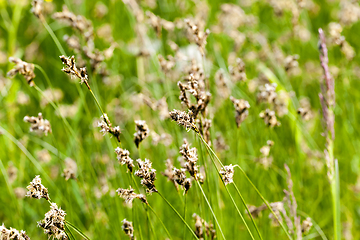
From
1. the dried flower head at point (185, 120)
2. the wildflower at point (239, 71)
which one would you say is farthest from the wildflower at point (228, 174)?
the wildflower at point (239, 71)

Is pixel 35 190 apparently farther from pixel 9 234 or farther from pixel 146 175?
pixel 146 175

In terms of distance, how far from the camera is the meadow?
4.50 ft

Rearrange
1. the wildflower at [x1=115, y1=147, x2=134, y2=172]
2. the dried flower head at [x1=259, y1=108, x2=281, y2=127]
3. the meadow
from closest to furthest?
the wildflower at [x1=115, y1=147, x2=134, y2=172], the meadow, the dried flower head at [x1=259, y1=108, x2=281, y2=127]

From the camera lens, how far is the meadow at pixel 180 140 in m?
1.37

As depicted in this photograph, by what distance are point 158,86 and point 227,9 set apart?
0.87m

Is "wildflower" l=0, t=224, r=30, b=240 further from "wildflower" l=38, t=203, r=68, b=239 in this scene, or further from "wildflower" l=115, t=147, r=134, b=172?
"wildflower" l=115, t=147, r=134, b=172

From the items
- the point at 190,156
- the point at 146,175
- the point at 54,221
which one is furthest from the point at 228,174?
the point at 54,221

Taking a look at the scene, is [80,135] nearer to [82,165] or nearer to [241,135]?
[82,165]

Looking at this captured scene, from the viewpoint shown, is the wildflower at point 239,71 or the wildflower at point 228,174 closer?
the wildflower at point 228,174

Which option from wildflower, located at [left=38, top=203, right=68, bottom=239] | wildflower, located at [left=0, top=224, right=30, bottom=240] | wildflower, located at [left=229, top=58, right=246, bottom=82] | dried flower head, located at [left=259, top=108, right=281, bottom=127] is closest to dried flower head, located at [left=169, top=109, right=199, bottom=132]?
wildflower, located at [left=38, top=203, right=68, bottom=239]

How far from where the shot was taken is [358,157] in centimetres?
228

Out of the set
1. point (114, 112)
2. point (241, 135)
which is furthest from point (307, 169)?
point (114, 112)

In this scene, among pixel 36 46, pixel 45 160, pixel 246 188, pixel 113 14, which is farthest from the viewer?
pixel 113 14

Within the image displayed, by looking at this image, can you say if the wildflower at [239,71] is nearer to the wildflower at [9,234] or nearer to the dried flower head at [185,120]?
the dried flower head at [185,120]
